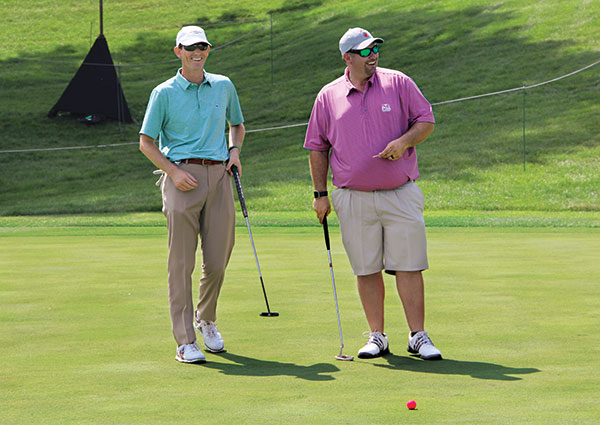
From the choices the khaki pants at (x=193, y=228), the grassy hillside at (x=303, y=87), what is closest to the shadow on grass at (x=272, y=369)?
the khaki pants at (x=193, y=228)

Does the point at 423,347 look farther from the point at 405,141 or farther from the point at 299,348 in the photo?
the point at 405,141

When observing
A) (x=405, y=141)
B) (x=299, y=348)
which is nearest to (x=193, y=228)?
(x=299, y=348)

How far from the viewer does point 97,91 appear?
40.5 m

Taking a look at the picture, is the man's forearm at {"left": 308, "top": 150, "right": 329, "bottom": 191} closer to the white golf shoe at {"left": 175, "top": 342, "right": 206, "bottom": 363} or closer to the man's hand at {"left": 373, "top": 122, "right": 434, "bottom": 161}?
the man's hand at {"left": 373, "top": 122, "right": 434, "bottom": 161}

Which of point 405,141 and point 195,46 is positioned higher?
point 195,46

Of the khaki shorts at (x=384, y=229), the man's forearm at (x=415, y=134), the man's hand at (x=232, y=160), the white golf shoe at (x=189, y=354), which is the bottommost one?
the white golf shoe at (x=189, y=354)

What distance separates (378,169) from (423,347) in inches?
41.2

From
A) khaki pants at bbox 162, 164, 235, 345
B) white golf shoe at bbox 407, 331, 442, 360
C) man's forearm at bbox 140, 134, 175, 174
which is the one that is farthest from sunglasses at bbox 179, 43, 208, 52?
white golf shoe at bbox 407, 331, 442, 360

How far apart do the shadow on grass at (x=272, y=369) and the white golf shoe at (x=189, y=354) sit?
0.16ft

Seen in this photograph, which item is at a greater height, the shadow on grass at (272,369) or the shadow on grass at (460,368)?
the shadow on grass at (272,369)

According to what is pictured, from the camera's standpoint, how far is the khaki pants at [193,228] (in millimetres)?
5812

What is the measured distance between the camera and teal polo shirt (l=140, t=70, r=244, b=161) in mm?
5789

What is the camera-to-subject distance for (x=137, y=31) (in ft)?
189

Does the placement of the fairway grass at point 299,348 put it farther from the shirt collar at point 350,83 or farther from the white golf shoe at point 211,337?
the shirt collar at point 350,83
